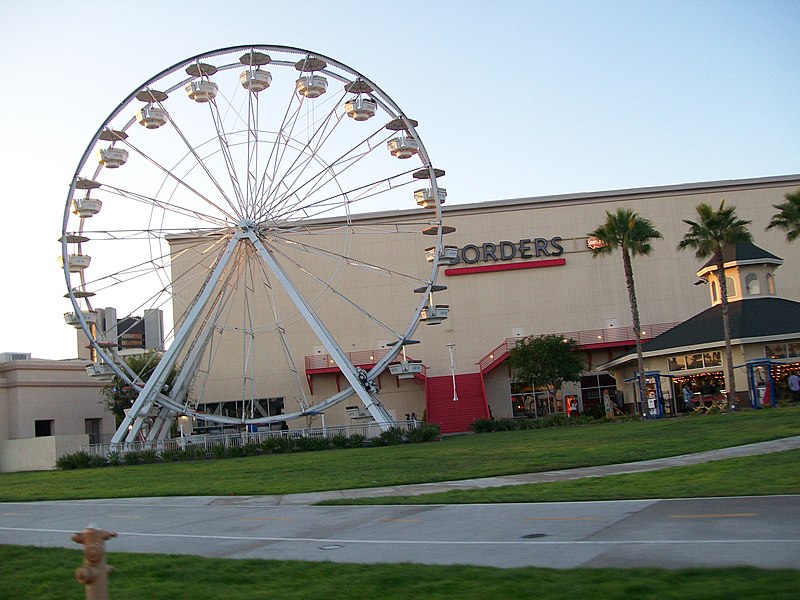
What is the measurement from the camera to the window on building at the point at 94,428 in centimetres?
5200

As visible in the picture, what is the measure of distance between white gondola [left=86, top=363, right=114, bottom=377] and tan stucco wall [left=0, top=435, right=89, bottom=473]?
409 centimetres

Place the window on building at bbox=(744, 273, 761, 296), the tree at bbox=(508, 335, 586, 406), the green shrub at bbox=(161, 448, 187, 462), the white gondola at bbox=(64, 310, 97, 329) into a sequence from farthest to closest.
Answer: the tree at bbox=(508, 335, 586, 406) → the window on building at bbox=(744, 273, 761, 296) → the white gondola at bbox=(64, 310, 97, 329) → the green shrub at bbox=(161, 448, 187, 462)

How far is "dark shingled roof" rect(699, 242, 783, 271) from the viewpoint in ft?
143

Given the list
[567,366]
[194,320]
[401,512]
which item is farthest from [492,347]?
[401,512]

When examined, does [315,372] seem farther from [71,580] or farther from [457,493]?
[71,580]

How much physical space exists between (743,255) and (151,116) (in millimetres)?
28027

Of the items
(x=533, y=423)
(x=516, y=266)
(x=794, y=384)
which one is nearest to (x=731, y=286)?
(x=794, y=384)

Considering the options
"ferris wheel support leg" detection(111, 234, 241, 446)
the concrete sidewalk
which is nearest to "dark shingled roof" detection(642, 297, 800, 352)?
"ferris wheel support leg" detection(111, 234, 241, 446)

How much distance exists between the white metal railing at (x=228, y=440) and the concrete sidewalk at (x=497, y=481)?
62.0 feet

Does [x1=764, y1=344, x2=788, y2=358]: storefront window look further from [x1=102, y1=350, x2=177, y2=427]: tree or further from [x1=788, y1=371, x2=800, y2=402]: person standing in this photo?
[x1=102, y1=350, x2=177, y2=427]: tree

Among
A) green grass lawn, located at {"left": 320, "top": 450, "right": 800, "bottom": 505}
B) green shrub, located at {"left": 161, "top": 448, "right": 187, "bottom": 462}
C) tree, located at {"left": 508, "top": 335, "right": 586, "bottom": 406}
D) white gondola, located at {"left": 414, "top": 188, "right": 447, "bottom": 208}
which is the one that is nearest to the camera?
green grass lawn, located at {"left": 320, "top": 450, "right": 800, "bottom": 505}

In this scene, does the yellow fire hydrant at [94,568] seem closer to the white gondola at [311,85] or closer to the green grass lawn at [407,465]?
the green grass lawn at [407,465]

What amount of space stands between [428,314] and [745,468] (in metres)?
22.7

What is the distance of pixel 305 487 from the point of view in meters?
19.2
